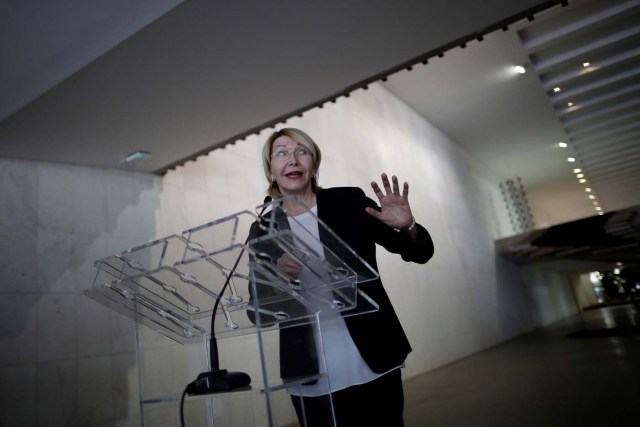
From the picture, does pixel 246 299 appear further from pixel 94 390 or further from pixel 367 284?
pixel 94 390

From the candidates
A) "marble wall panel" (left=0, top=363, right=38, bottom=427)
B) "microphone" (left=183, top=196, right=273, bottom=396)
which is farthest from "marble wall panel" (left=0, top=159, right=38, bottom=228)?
"microphone" (left=183, top=196, right=273, bottom=396)

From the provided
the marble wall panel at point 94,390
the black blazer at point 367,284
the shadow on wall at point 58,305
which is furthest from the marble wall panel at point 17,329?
the black blazer at point 367,284

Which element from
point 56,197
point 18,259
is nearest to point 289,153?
point 18,259

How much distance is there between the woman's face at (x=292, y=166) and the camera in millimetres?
1467

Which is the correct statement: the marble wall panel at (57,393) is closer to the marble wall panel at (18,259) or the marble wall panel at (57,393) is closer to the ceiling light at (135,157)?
the marble wall panel at (18,259)

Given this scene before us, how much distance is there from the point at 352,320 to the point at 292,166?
0.53 m

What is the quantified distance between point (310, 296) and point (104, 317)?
2708mm

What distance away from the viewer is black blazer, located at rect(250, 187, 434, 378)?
3.56 feet

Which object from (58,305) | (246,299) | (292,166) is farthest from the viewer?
(58,305)

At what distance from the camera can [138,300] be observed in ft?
3.97

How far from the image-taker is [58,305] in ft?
10.0

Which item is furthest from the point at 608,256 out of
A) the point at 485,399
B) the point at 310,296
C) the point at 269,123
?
the point at 310,296

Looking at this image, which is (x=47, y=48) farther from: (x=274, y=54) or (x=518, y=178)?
(x=518, y=178)

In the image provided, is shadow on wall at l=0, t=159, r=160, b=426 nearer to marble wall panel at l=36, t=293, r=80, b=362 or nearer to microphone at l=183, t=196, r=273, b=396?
marble wall panel at l=36, t=293, r=80, b=362
